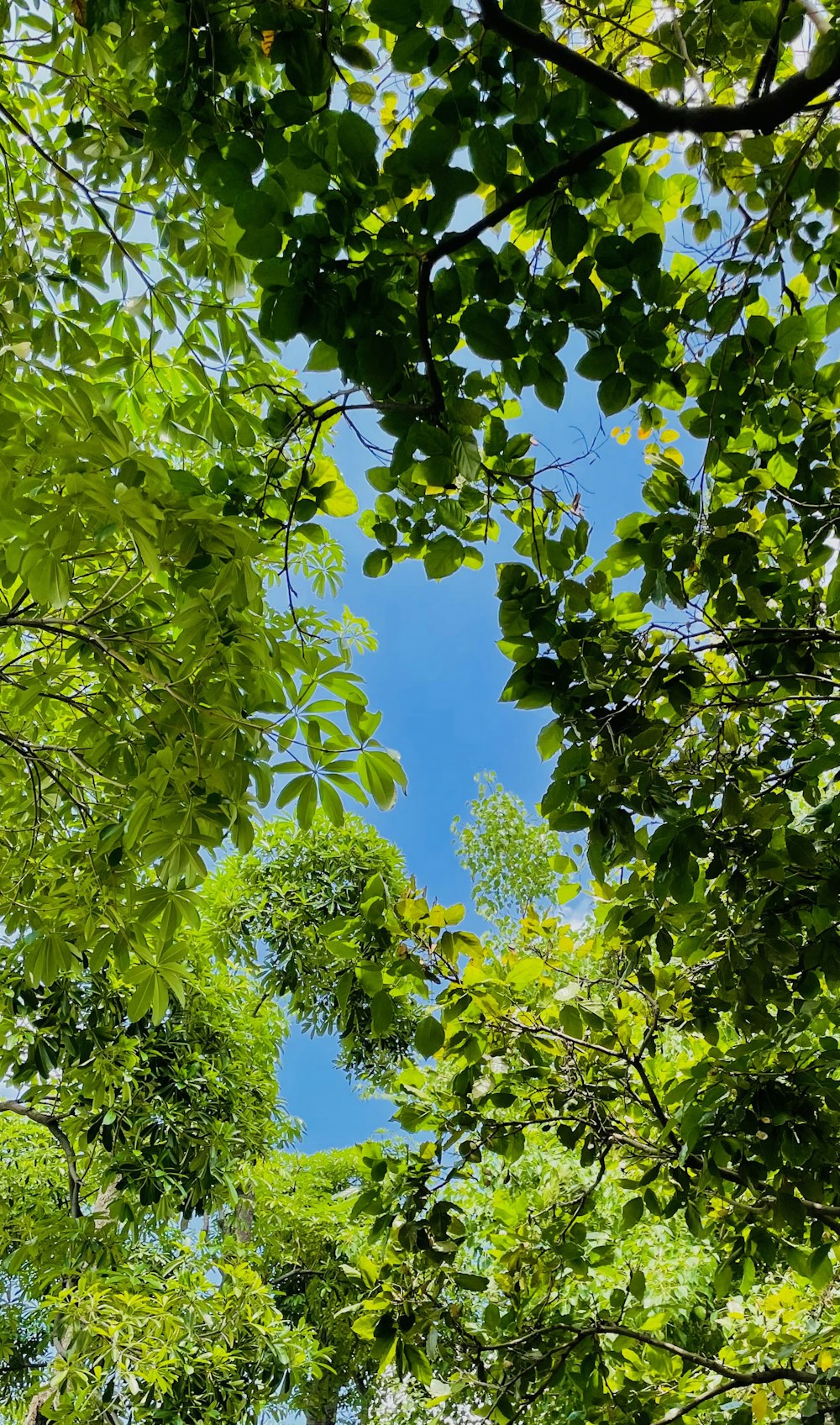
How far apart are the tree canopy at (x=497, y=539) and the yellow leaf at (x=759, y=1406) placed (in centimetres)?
4

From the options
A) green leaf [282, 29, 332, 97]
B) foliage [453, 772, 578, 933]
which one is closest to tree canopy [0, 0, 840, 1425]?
green leaf [282, 29, 332, 97]

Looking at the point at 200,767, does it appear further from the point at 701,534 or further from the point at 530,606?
the point at 701,534

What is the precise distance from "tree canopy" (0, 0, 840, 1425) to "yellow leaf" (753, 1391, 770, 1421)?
0.14 ft

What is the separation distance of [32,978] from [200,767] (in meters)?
0.67

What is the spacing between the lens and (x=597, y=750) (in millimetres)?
1228

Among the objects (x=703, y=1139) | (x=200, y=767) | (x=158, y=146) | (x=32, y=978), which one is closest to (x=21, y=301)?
(x=158, y=146)

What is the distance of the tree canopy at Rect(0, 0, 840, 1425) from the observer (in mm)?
862

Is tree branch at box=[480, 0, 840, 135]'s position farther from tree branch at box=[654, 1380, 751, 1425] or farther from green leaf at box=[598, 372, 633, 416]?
tree branch at box=[654, 1380, 751, 1425]

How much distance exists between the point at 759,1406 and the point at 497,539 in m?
1.42

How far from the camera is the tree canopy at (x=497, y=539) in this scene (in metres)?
0.86

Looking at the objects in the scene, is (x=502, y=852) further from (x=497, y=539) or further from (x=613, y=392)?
(x=613, y=392)

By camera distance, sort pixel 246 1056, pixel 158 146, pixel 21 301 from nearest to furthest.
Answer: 1. pixel 158 146
2. pixel 21 301
3. pixel 246 1056

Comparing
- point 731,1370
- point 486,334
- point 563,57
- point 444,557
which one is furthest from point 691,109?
point 731,1370

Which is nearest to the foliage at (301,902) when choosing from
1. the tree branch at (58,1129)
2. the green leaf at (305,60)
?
Answer: the tree branch at (58,1129)
